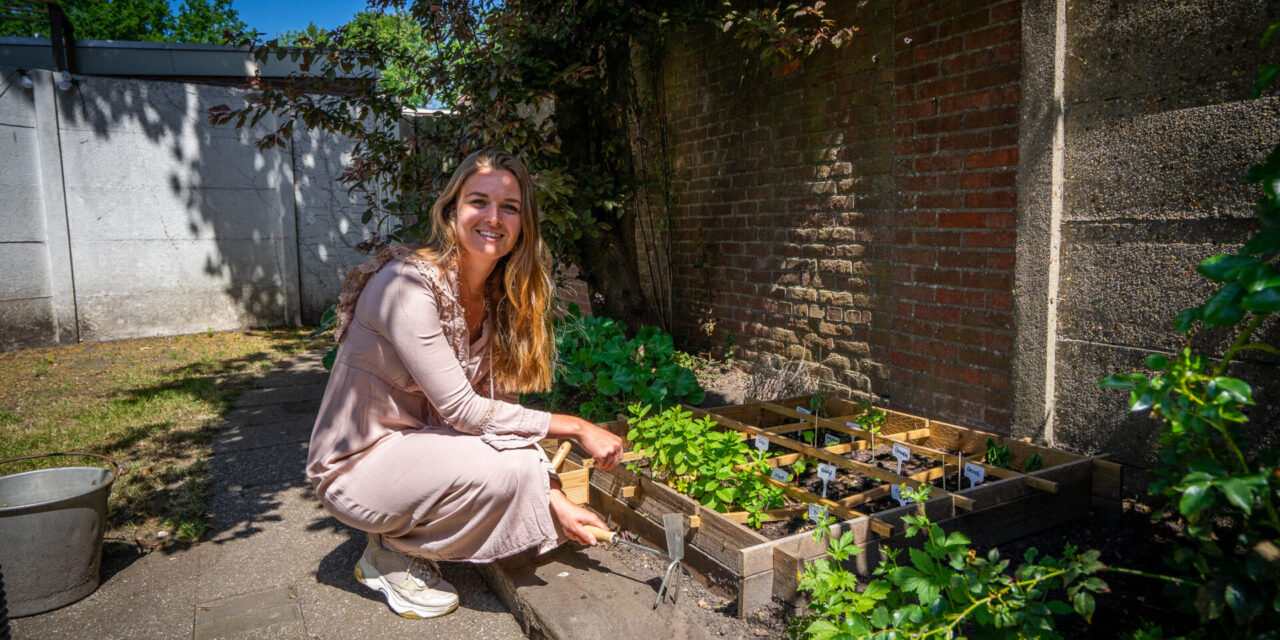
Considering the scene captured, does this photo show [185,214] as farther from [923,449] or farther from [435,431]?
[923,449]

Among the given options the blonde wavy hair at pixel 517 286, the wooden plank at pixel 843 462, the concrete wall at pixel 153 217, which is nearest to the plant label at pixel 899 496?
the wooden plank at pixel 843 462

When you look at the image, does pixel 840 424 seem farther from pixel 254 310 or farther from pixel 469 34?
pixel 254 310

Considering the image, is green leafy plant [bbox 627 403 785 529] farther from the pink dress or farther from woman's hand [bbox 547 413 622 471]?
the pink dress

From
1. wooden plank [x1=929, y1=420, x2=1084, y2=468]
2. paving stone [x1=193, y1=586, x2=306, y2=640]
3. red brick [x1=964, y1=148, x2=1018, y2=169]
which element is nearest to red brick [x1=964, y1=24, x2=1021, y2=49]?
red brick [x1=964, y1=148, x2=1018, y2=169]

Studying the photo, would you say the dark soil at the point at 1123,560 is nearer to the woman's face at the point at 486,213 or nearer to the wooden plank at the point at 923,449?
the wooden plank at the point at 923,449

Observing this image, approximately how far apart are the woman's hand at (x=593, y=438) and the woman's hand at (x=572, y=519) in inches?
8.0

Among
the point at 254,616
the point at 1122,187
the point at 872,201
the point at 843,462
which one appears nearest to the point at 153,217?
the point at 254,616

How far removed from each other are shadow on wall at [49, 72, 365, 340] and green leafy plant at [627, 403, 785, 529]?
319 inches

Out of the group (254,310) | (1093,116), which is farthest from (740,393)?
(254,310)

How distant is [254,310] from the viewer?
9.71 m

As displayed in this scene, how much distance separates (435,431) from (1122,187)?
2.96 meters

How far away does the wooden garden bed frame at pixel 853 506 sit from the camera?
2.47m

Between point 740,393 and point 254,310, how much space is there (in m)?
7.13

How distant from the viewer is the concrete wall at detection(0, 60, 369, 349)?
7.98 metres
